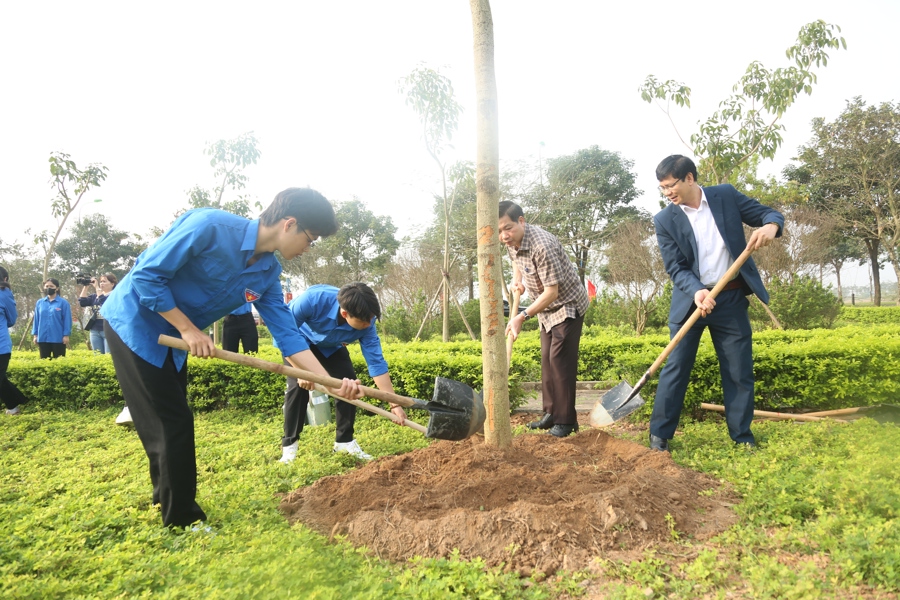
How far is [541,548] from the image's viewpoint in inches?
91.1

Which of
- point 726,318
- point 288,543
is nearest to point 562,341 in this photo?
point 726,318

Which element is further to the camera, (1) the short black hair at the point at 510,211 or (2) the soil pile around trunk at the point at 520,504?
(1) the short black hair at the point at 510,211

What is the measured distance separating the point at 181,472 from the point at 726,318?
3.32m

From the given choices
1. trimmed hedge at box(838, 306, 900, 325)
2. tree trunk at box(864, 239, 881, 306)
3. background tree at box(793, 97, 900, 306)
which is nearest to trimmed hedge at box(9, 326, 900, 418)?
trimmed hedge at box(838, 306, 900, 325)

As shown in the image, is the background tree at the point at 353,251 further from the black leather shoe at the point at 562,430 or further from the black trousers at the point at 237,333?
the black leather shoe at the point at 562,430

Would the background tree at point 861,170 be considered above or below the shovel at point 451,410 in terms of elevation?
above

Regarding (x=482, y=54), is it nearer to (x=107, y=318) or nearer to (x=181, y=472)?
(x=107, y=318)

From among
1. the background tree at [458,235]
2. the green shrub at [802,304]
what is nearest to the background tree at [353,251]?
the background tree at [458,235]

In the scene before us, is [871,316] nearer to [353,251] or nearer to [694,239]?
[694,239]

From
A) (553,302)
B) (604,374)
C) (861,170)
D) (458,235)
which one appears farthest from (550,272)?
(861,170)

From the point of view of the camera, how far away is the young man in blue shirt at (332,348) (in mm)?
3961

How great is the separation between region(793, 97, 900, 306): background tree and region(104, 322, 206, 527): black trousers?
77.7 feet

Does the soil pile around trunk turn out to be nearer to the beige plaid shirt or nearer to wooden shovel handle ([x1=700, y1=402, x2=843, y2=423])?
the beige plaid shirt

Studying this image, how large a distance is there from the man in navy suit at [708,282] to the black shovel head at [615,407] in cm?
29
